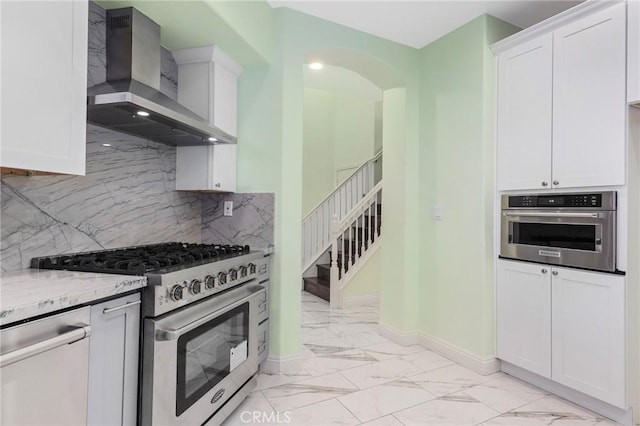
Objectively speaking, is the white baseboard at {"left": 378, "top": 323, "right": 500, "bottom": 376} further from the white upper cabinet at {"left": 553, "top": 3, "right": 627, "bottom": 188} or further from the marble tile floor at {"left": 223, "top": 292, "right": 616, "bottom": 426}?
the white upper cabinet at {"left": 553, "top": 3, "right": 627, "bottom": 188}

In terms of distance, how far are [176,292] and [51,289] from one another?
0.47 meters

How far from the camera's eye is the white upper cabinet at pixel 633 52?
200cm

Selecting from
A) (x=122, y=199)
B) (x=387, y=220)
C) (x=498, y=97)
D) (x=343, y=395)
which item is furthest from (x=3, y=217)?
(x=498, y=97)

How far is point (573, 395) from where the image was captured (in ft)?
7.61

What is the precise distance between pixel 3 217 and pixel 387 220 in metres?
2.92

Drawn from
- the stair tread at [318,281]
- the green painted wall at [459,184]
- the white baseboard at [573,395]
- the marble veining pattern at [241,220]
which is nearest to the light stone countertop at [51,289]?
the marble veining pattern at [241,220]

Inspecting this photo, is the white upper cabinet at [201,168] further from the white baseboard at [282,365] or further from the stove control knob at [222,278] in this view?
the white baseboard at [282,365]

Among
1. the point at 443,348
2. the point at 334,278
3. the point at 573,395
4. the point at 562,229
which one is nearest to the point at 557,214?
the point at 562,229

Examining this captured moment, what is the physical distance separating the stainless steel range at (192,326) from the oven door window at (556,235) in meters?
1.94

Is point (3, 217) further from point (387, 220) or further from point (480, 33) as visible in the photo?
point (480, 33)

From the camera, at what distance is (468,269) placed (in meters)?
2.87

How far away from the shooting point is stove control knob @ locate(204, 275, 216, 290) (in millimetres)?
1853

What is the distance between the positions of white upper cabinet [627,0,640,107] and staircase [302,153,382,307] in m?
3.16

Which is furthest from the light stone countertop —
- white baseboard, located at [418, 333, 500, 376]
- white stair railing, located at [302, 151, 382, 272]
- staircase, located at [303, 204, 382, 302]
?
white stair railing, located at [302, 151, 382, 272]
